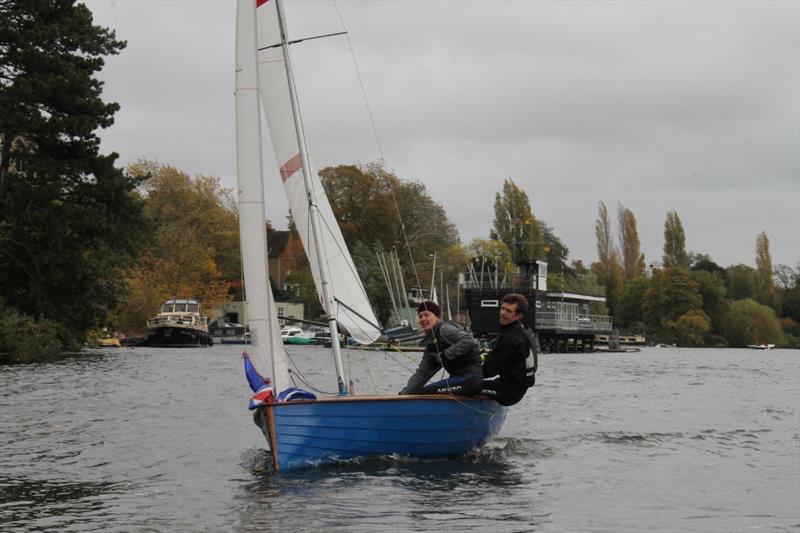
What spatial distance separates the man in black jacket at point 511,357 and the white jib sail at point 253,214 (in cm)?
305

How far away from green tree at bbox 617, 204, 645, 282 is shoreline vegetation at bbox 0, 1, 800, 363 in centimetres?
20

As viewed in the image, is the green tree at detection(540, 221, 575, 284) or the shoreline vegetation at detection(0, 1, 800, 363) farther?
the green tree at detection(540, 221, 575, 284)

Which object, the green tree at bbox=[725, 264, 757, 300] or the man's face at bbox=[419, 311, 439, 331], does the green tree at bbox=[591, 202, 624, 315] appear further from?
the man's face at bbox=[419, 311, 439, 331]

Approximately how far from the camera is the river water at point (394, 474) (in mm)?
11727

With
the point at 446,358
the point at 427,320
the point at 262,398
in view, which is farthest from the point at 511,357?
the point at 262,398

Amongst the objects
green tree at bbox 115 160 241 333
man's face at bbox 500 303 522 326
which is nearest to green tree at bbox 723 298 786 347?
green tree at bbox 115 160 241 333

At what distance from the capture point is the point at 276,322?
14.7 metres

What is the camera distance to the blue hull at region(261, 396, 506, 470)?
13789mm

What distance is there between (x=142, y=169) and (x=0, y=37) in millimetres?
56060

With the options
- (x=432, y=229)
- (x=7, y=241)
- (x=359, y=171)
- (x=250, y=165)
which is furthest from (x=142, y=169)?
(x=250, y=165)

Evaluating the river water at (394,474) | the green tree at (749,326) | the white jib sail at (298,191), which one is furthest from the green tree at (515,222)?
the white jib sail at (298,191)

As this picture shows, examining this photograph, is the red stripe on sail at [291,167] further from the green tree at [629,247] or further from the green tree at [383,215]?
the green tree at [629,247]

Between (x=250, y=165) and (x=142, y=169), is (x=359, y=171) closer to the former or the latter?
(x=142, y=169)

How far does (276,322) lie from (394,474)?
2.63 m
